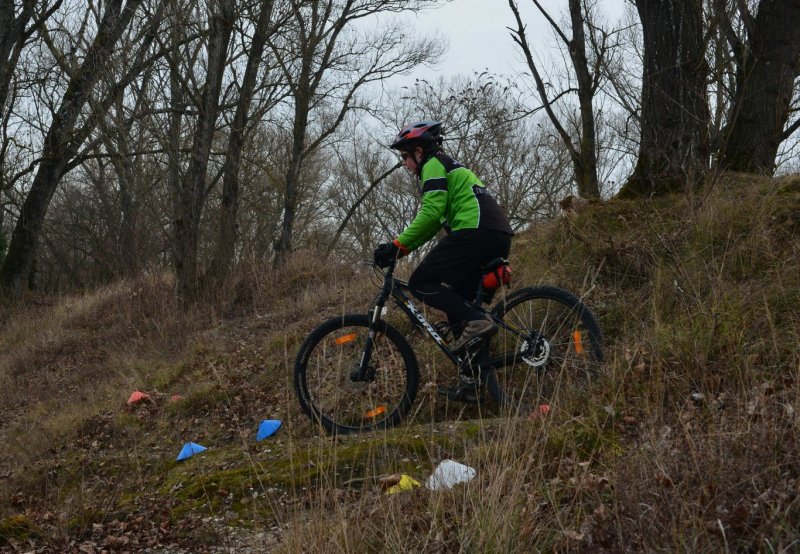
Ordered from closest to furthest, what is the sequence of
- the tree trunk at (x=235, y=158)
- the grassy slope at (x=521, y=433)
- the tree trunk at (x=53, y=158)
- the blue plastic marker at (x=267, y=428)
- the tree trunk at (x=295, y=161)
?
1. the grassy slope at (x=521, y=433)
2. the blue plastic marker at (x=267, y=428)
3. the tree trunk at (x=235, y=158)
4. the tree trunk at (x=53, y=158)
5. the tree trunk at (x=295, y=161)

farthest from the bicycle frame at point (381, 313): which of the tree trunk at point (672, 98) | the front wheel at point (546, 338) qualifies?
the tree trunk at point (672, 98)

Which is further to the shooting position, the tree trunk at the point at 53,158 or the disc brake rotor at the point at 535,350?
the tree trunk at the point at 53,158

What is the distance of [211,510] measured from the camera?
4.35 m

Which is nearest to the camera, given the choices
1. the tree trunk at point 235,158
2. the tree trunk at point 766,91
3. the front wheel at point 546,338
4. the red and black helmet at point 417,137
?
the front wheel at point 546,338

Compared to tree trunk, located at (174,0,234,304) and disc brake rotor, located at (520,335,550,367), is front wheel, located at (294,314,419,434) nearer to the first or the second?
disc brake rotor, located at (520,335,550,367)

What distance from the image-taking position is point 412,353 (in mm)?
5566

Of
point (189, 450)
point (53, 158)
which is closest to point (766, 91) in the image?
point (189, 450)

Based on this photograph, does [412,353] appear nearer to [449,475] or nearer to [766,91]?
[449,475]

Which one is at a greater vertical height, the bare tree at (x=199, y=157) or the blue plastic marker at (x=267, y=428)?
the bare tree at (x=199, y=157)

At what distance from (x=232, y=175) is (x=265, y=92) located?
2181mm

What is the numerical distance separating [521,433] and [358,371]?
222cm

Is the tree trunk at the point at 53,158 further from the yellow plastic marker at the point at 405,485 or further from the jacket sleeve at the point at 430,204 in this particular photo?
the yellow plastic marker at the point at 405,485

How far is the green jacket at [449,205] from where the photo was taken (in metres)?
5.19

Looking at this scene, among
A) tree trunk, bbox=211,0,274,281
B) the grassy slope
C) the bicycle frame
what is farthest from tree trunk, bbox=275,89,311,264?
the bicycle frame
